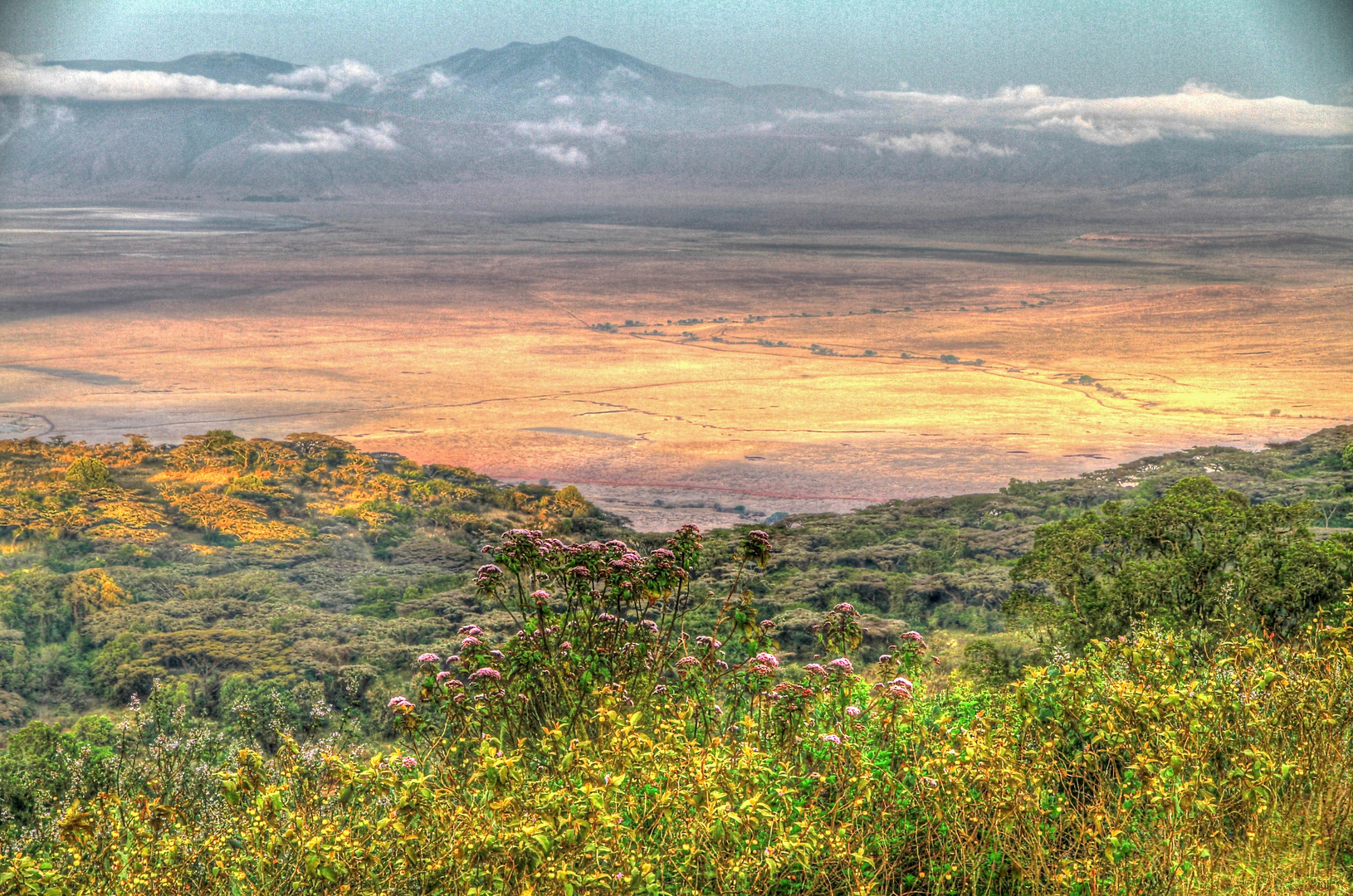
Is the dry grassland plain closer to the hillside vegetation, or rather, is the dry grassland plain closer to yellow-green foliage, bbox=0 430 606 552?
yellow-green foliage, bbox=0 430 606 552

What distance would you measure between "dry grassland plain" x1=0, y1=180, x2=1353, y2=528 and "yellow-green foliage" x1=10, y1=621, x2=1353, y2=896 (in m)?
31.4

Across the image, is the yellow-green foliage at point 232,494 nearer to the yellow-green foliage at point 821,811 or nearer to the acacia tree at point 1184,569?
the acacia tree at point 1184,569

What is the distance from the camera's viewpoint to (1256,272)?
11331 cm

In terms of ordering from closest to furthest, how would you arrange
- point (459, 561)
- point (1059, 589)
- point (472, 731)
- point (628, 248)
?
point (472, 731), point (1059, 589), point (459, 561), point (628, 248)

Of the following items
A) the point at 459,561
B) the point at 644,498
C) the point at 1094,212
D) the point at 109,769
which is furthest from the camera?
the point at 1094,212

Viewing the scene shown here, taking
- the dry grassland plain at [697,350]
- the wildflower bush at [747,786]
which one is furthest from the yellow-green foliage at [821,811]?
the dry grassland plain at [697,350]

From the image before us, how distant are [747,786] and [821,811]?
1.40 ft

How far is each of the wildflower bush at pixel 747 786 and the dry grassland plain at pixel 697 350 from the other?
30.7 m

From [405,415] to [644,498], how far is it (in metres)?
20.9

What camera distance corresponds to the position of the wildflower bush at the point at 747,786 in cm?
522

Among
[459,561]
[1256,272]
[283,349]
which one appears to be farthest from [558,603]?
[1256,272]

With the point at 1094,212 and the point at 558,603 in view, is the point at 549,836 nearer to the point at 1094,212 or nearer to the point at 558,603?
the point at 558,603

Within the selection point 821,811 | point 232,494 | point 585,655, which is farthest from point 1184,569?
point 232,494

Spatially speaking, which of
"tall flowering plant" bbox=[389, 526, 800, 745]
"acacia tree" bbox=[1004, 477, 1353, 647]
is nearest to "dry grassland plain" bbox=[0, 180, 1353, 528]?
"acacia tree" bbox=[1004, 477, 1353, 647]
